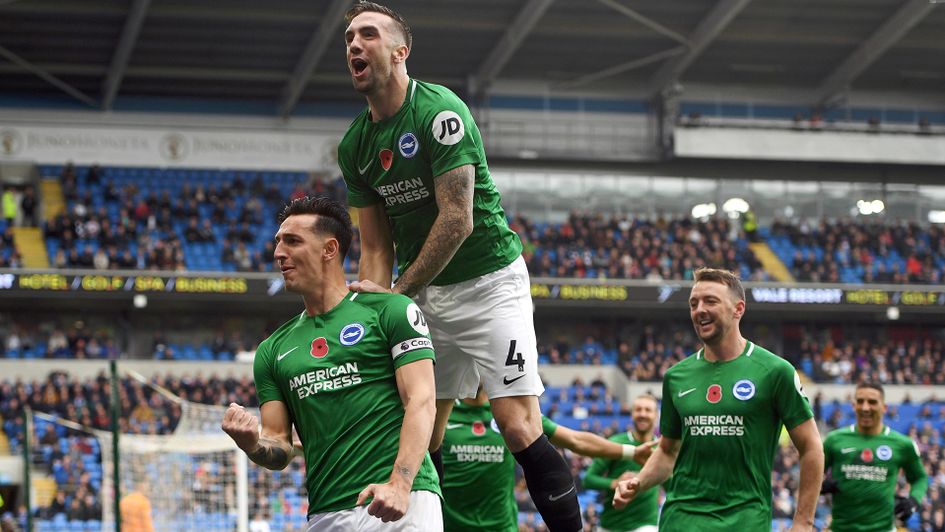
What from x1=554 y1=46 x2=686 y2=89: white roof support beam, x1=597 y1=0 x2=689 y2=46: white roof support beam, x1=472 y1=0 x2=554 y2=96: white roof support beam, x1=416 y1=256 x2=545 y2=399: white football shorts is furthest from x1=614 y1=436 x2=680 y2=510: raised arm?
x1=554 y1=46 x2=686 y2=89: white roof support beam

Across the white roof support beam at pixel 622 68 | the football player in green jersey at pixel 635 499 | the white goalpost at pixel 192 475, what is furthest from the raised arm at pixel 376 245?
the white roof support beam at pixel 622 68

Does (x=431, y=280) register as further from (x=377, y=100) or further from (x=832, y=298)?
(x=832, y=298)

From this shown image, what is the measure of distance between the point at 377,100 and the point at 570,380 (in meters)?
33.1

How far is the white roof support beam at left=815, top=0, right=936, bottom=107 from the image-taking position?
38062 mm

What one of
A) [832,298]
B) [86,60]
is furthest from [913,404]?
[86,60]

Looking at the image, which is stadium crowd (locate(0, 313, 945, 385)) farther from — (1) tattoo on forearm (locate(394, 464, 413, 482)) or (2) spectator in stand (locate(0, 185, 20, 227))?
(1) tattoo on forearm (locate(394, 464, 413, 482))

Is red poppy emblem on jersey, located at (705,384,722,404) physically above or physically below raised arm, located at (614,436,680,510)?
above

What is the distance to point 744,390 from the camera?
25.0 ft

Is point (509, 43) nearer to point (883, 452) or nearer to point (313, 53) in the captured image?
point (313, 53)

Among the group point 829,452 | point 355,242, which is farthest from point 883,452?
point 355,242

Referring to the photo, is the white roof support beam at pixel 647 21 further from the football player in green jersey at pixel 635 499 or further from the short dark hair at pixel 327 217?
the short dark hair at pixel 327 217

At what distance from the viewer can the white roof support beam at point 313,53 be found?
35.6m

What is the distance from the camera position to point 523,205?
44.5 m

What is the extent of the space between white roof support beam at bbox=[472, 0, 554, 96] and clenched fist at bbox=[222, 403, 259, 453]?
32.0 m
